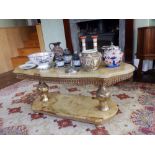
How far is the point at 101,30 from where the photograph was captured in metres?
3.47

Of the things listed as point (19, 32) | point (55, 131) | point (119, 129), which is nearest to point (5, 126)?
point (55, 131)

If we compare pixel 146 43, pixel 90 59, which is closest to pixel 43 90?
pixel 90 59

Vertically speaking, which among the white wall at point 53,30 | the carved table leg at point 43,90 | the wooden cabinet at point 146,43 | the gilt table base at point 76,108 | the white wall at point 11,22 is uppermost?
A: the white wall at point 11,22

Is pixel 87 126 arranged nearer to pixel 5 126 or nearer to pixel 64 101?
pixel 64 101

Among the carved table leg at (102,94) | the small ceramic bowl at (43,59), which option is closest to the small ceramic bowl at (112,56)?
the carved table leg at (102,94)

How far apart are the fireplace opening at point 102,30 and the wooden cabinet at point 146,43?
2.58 ft

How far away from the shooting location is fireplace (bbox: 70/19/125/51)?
3170 mm

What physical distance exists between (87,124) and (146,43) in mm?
1574

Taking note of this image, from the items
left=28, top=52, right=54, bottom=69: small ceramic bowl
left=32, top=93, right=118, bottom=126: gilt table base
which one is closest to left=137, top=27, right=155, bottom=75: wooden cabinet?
left=32, top=93, right=118, bottom=126: gilt table base

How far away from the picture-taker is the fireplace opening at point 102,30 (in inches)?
131

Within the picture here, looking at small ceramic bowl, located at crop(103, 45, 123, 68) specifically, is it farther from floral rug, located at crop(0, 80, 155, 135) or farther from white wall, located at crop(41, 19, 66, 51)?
white wall, located at crop(41, 19, 66, 51)

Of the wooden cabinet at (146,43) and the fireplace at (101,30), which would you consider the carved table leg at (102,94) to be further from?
the fireplace at (101,30)

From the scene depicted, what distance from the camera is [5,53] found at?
436 centimetres

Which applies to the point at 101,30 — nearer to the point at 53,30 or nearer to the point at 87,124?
the point at 53,30
